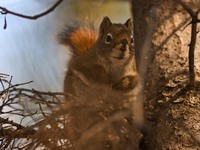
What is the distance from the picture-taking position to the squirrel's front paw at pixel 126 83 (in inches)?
52.6

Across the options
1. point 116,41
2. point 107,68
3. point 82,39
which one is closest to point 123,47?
point 116,41

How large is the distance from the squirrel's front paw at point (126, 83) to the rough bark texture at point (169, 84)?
9 centimetres

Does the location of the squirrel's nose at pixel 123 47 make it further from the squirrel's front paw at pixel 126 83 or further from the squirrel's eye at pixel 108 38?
the squirrel's front paw at pixel 126 83

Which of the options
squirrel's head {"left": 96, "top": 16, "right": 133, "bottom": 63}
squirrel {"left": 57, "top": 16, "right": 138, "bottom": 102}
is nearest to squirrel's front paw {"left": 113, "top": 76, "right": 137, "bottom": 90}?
squirrel {"left": 57, "top": 16, "right": 138, "bottom": 102}

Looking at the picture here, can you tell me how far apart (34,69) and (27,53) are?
9 centimetres

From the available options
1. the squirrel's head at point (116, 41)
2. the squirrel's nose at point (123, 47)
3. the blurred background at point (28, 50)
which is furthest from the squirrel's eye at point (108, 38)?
the blurred background at point (28, 50)

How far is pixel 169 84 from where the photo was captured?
1.10 metres

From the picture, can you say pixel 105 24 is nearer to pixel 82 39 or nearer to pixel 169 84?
pixel 82 39

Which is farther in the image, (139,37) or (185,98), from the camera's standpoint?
(139,37)

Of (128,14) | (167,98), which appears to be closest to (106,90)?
(167,98)

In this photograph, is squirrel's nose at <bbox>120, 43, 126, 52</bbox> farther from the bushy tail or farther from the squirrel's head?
the bushy tail

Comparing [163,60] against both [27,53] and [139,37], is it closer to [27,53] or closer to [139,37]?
[139,37]

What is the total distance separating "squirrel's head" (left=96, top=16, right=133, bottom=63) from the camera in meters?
1.21

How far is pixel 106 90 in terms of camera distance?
4.16 ft
